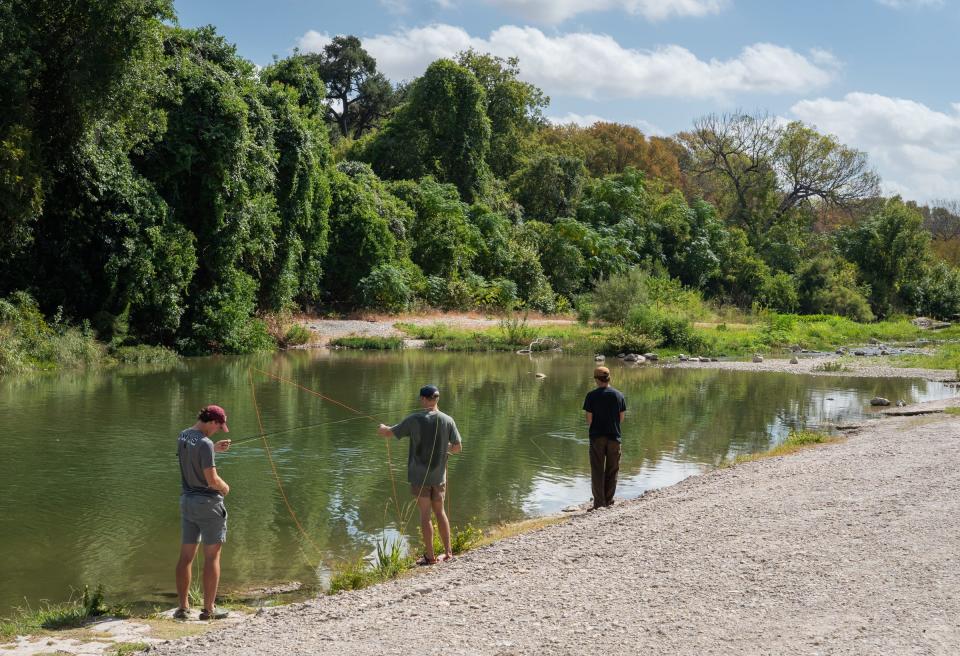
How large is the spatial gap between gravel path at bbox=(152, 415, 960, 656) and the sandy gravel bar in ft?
71.7

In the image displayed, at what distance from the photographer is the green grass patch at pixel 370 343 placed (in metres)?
37.3

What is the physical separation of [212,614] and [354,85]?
71.9m

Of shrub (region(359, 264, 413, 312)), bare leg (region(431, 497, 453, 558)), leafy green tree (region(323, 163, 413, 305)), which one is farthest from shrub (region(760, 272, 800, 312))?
bare leg (region(431, 497, 453, 558))

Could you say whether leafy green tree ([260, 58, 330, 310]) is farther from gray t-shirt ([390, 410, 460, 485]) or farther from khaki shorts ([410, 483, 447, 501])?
khaki shorts ([410, 483, 447, 501])

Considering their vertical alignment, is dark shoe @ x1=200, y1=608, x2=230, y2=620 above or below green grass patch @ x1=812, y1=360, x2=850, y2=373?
below

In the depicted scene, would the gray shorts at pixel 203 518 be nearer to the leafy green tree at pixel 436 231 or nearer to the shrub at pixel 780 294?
the leafy green tree at pixel 436 231

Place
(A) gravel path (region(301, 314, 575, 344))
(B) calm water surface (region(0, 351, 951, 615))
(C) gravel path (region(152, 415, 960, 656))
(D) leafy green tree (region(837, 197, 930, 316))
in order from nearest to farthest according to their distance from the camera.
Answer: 1. (C) gravel path (region(152, 415, 960, 656))
2. (B) calm water surface (region(0, 351, 951, 615))
3. (A) gravel path (region(301, 314, 575, 344))
4. (D) leafy green tree (region(837, 197, 930, 316))

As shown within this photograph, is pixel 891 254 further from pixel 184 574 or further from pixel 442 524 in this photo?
pixel 184 574

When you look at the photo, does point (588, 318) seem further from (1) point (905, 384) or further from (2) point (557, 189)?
(2) point (557, 189)

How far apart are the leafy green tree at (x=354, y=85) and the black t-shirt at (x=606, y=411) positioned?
210ft

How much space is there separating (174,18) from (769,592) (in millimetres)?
25515

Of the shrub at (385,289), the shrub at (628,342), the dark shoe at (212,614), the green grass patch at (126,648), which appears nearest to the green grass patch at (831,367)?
the shrub at (628,342)

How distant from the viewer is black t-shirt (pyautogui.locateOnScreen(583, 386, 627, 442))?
422 inches

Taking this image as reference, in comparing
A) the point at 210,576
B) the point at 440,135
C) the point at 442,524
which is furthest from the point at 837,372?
the point at 440,135
